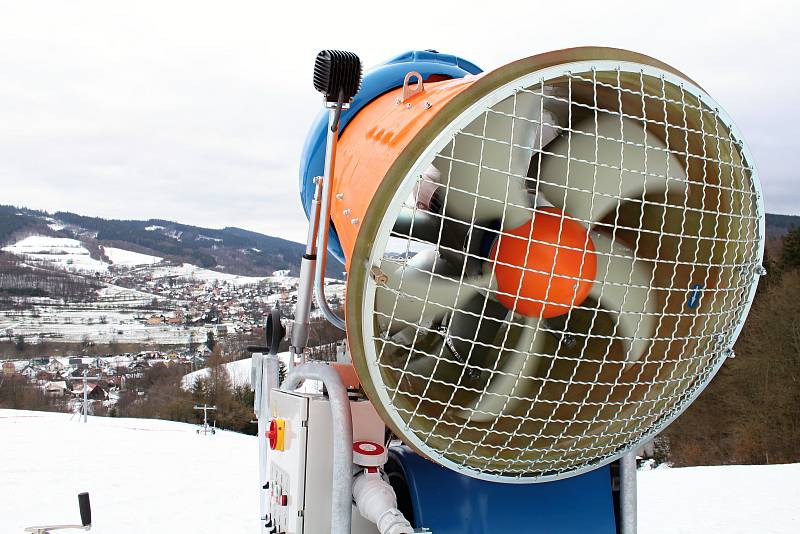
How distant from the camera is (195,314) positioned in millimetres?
77062

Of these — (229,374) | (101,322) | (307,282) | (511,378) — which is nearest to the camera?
(511,378)

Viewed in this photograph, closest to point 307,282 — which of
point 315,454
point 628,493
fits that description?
point 315,454

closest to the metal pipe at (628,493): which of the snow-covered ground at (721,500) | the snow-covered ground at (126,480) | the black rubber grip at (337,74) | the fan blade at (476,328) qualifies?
the fan blade at (476,328)

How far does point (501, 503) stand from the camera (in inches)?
79.7

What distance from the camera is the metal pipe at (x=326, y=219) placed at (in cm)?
225

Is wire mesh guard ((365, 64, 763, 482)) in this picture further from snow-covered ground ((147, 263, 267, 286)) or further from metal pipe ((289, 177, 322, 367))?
snow-covered ground ((147, 263, 267, 286))

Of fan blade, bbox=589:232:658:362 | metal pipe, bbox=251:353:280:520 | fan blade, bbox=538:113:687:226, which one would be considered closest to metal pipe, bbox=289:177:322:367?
metal pipe, bbox=251:353:280:520

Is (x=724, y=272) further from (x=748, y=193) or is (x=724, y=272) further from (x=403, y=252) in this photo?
(x=403, y=252)

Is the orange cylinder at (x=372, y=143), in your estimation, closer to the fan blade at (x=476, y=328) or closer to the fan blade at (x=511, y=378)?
the fan blade at (x=476, y=328)

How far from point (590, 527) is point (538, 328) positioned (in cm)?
77

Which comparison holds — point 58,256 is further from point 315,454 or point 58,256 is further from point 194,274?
point 315,454

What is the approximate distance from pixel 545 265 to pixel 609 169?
32 cm

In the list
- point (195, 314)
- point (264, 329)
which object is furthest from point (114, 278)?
point (264, 329)

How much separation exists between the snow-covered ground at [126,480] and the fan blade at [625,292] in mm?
6002
